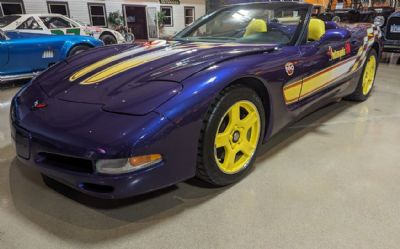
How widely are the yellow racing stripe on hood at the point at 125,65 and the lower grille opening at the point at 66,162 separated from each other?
0.49m

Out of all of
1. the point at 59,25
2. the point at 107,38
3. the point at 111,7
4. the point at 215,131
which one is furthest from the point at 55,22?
the point at 215,131

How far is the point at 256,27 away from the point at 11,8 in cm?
1019

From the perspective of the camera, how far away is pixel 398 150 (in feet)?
8.33

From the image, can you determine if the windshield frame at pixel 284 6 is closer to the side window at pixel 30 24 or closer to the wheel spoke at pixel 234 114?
the wheel spoke at pixel 234 114

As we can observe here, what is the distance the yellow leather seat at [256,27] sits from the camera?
8.97ft

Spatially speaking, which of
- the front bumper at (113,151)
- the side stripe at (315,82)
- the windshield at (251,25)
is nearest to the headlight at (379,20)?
the side stripe at (315,82)

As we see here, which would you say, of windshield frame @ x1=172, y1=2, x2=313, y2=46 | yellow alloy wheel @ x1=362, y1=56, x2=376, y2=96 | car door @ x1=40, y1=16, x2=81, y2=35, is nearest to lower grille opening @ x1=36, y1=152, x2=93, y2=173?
windshield frame @ x1=172, y1=2, x2=313, y2=46

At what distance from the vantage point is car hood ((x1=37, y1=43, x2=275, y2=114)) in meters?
1.63

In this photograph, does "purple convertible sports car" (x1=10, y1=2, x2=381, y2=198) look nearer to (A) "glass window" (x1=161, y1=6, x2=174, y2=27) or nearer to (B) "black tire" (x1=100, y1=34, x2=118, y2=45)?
(B) "black tire" (x1=100, y1=34, x2=118, y2=45)

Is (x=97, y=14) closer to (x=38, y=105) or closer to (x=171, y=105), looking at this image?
(x=38, y=105)

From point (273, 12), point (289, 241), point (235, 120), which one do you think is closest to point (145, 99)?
point (235, 120)

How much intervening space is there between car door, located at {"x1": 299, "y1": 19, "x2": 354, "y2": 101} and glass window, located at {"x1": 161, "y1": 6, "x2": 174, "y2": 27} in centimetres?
1262

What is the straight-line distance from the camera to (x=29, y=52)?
4.90 metres

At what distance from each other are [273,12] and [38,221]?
242 centimetres
